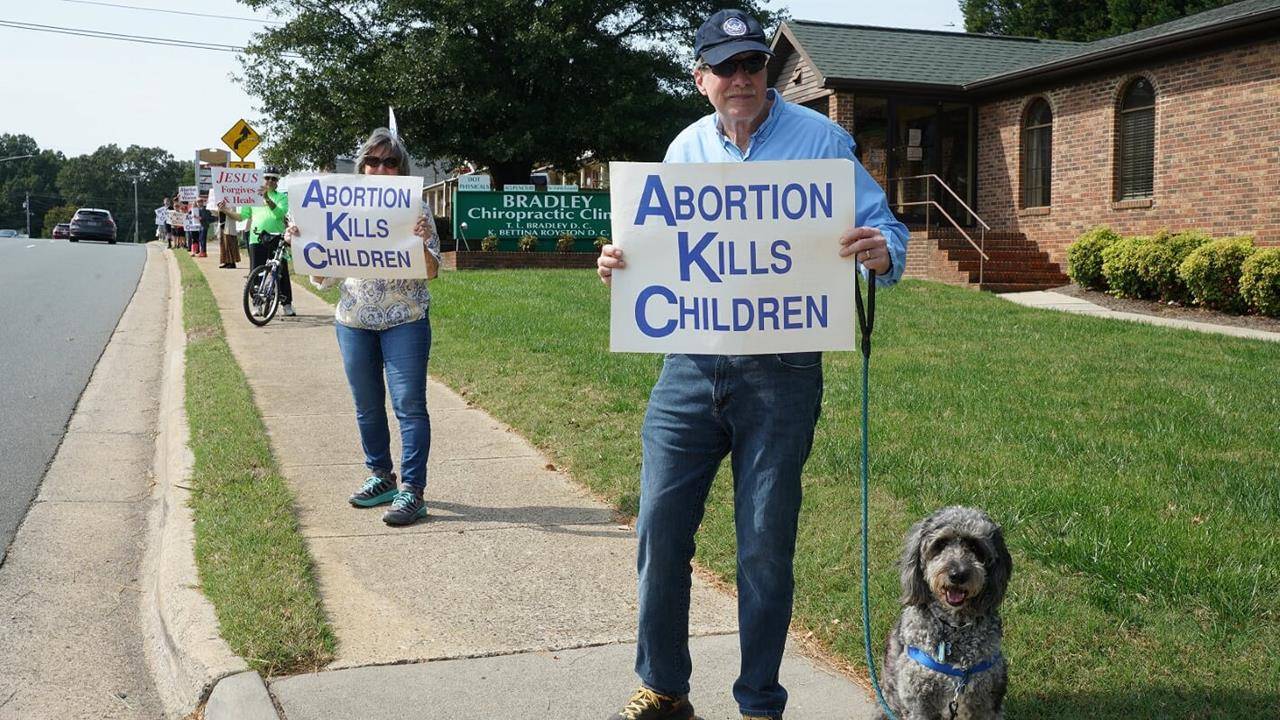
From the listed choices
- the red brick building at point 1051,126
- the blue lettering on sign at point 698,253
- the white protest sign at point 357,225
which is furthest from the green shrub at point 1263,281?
the blue lettering on sign at point 698,253

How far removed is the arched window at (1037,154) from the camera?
22328 millimetres

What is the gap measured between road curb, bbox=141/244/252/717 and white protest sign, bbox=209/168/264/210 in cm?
1444

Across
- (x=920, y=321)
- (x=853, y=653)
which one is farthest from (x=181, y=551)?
(x=920, y=321)

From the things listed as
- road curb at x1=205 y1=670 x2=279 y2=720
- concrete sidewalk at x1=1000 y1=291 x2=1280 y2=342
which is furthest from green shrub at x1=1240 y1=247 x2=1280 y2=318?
road curb at x1=205 y1=670 x2=279 y2=720

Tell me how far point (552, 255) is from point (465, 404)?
16.1 m

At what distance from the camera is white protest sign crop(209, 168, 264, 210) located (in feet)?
68.8

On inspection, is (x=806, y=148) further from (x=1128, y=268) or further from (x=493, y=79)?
(x=493, y=79)

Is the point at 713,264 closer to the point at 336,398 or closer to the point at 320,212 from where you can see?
the point at 320,212

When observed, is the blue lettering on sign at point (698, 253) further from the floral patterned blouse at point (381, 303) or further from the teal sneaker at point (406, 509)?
the teal sneaker at point (406, 509)

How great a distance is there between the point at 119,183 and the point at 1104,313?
503ft

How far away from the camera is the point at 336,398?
9.34 meters

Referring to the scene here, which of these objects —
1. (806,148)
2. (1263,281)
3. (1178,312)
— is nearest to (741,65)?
(806,148)

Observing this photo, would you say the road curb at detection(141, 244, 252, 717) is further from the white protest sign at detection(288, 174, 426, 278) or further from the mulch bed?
the mulch bed

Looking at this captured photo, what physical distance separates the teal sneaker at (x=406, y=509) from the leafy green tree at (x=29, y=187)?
147069 millimetres
